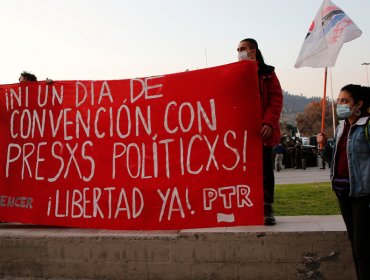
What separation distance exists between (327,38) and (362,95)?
183cm

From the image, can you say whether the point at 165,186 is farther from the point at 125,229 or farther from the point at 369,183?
the point at 369,183

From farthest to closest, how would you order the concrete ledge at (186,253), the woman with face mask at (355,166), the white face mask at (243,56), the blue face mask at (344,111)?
the white face mask at (243,56) < the concrete ledge at (186,253) < the blue face mask at (344,111) < the woman with face mask at (355,166)

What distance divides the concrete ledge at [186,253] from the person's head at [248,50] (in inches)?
60.7

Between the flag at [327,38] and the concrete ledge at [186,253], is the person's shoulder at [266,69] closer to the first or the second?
the flag at [327,38]

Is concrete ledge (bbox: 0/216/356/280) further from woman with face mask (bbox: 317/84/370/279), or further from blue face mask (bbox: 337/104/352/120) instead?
blue face mask (bbox: 337/104/352/120)

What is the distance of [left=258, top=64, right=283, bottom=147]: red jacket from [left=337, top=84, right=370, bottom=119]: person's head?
2.55 ft

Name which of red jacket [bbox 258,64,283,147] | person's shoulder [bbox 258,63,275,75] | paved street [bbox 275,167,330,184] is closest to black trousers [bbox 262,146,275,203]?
red jacket [bbox 258,64,283,147]

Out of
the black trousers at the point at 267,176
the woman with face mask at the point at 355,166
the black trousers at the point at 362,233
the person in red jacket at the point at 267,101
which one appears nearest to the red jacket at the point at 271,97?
the person in red jacket at the point at 267,101

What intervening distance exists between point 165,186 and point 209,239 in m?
0.61

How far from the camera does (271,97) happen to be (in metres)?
3.80

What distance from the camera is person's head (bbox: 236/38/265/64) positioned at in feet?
12.6

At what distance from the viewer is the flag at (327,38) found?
4.49 meters

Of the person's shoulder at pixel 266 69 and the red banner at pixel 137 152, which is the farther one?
the person's shoulder at pixel 266 69

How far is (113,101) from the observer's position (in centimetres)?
410
